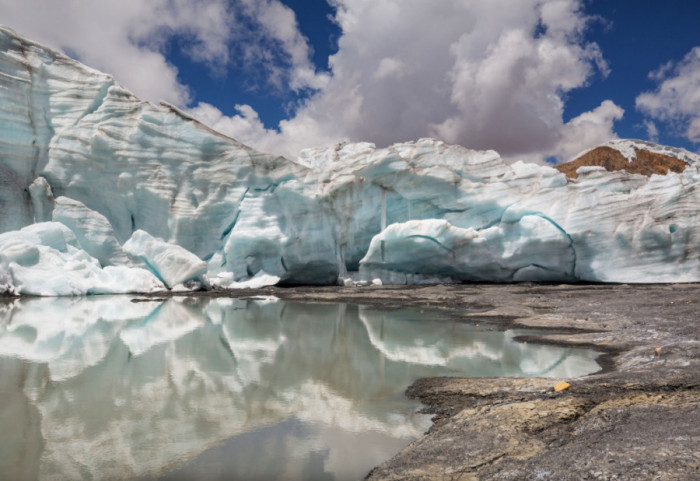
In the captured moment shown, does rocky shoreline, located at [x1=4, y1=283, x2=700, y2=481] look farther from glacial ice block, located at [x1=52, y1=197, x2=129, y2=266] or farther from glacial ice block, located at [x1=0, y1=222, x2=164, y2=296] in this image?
glacial ice block, located at [x1=52, y1=197, x2=129, y2=266]

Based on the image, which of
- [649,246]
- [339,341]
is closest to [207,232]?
Answer: [339,341]

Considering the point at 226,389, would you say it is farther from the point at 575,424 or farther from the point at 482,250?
the point at 482,250

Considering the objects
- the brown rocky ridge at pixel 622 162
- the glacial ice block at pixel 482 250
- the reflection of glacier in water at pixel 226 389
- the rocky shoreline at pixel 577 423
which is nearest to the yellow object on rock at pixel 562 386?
the rocky shoreline at pixel 577 423

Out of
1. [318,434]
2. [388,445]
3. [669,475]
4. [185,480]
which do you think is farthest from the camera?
[318,434]

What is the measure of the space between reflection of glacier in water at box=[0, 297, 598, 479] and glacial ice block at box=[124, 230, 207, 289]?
595 cm

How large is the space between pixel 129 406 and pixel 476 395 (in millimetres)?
2350

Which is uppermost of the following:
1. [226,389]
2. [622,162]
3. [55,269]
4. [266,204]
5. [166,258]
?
[622,162]

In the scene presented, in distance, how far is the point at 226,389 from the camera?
401cm

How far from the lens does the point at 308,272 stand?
56.1ft

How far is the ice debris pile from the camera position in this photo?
1411 centimetres

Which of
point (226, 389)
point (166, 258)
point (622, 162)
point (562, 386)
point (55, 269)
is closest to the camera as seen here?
point (562, 386)

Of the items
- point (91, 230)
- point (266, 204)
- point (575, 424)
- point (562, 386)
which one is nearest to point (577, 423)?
point (575, 424)

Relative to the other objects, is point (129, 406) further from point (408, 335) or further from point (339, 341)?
point (408, 335)

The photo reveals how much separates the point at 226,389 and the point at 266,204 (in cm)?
1258
